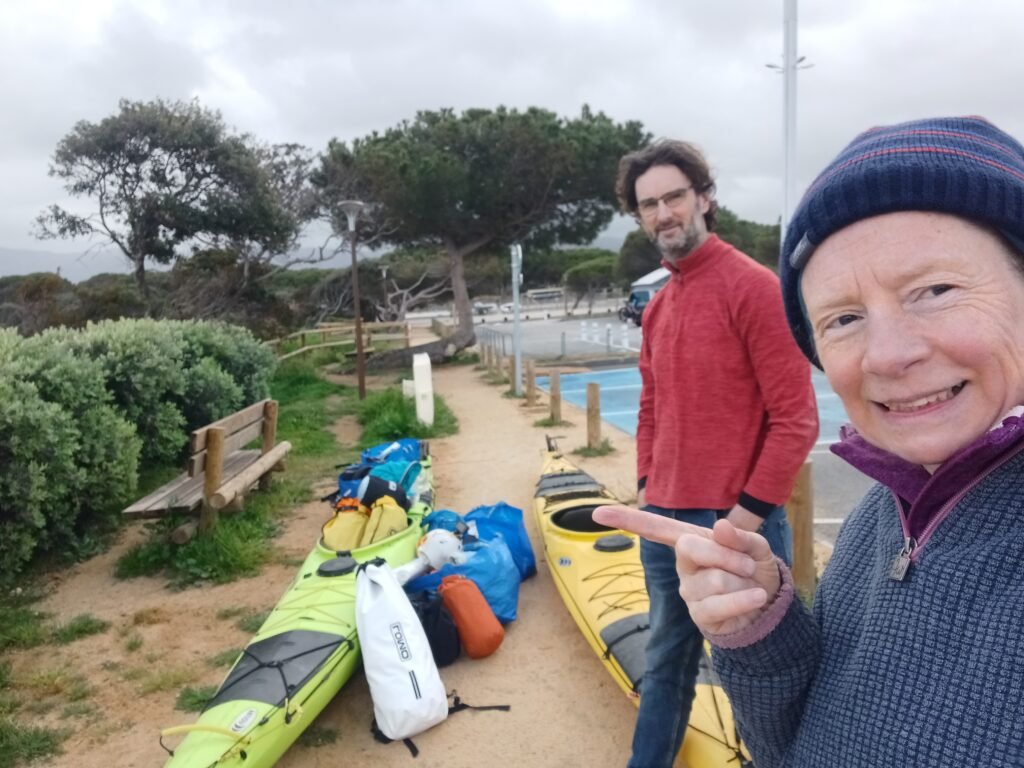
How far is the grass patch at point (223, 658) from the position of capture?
4.09m

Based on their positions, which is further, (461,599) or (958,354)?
(461,599)

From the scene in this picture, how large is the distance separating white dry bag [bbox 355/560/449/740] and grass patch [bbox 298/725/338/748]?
0.79 ft

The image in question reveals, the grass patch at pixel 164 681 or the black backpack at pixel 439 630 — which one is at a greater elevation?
the black backpack at pixel 439 630

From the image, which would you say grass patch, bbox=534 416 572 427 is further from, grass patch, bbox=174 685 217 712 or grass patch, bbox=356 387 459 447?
grass patch, bbox=174 685 217 712

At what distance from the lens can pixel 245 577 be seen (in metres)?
5.32

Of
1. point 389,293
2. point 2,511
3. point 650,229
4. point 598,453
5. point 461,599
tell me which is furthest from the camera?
point 389,293

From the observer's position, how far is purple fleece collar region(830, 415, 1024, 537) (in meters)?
0.84

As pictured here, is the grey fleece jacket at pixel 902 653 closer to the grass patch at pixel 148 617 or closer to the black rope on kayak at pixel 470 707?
the black rope on kayak at pixel 470 707

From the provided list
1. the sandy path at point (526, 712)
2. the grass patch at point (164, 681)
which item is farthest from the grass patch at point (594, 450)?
the grass patch at point (164, 681)

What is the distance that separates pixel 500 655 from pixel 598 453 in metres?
4.72

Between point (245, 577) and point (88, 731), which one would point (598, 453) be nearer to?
point (245, 577)

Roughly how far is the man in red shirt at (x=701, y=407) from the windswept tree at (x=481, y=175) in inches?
653

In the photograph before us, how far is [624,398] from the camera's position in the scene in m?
13.2

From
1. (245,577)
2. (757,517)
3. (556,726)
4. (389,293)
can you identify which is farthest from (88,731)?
(389,293)
